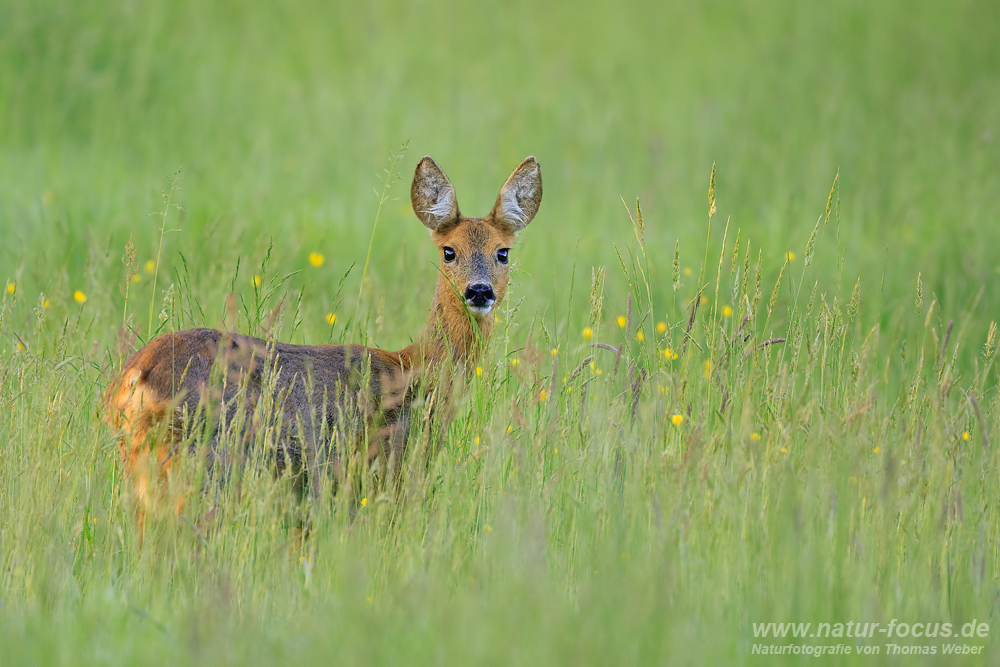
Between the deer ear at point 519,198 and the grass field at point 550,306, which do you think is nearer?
the grass field at point 550,306

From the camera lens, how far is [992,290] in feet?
29.2

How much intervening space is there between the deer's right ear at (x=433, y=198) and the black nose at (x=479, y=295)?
0.66m

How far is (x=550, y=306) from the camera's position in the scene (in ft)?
28.5

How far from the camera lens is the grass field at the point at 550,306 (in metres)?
3.19

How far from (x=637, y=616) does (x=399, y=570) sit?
3.32ft

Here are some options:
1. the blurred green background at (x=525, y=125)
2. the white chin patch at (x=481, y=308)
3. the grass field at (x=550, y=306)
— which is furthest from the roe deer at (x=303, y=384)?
the blurred green background at (x=525, y=125)

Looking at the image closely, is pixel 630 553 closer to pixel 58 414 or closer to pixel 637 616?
pixel 637 616

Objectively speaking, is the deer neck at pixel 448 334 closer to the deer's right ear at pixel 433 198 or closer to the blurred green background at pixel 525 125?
→ the deer's right ear at pixel 433 198

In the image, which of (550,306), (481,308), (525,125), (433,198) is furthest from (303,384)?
(525,125)

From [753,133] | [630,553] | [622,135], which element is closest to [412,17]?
[622,135]

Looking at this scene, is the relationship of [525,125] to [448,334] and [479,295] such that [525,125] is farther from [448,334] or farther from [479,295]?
[479,295]

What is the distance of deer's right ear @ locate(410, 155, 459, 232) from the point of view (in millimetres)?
5680

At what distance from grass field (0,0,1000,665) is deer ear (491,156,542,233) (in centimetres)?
59

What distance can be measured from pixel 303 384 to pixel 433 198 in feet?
5.35
